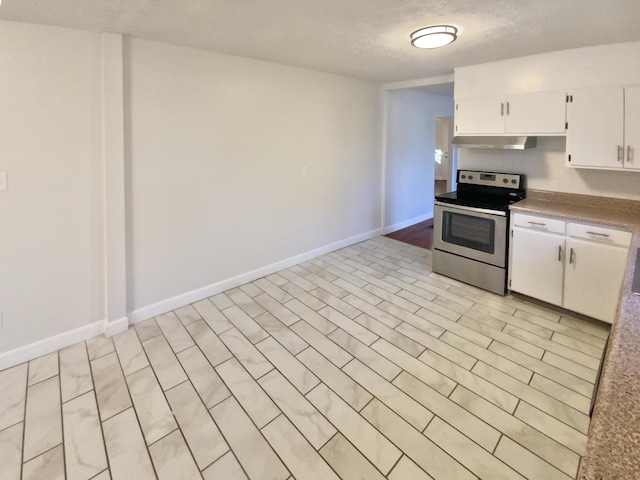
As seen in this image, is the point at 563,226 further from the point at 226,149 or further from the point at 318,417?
the point at 226,149

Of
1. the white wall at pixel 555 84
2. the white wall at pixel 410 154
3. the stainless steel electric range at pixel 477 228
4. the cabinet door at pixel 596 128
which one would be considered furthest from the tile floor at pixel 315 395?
the white wall at pixel 410 154

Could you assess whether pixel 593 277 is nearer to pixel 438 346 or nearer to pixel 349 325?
pixel 438 346

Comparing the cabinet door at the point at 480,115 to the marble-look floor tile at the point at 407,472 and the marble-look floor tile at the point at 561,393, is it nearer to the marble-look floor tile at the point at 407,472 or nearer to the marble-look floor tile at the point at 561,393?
the marble-look floor tile at the point at 561,393

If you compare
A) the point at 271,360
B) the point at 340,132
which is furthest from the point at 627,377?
the point at 340,132

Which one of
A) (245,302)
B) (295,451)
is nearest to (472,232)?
(245,302)

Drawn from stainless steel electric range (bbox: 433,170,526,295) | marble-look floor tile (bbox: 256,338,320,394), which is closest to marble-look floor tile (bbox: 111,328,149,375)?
marble-look floor tile (bbox: 256,338,320,394)

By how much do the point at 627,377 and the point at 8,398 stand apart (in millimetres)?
3111

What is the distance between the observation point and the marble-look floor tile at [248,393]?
6.62 ft

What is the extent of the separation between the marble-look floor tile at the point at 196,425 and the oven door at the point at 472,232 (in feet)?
9.54

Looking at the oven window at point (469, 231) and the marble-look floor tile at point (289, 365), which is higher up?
the oven window at point (469, 231)

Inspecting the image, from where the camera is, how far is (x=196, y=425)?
1.95 m

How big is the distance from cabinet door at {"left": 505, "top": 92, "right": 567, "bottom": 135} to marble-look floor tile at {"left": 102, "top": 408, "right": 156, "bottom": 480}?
3.86m

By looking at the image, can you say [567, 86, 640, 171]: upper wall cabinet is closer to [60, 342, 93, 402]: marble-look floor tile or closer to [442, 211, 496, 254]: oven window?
[442, 211, 496, 254]: oven window

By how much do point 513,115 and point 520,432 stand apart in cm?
278
